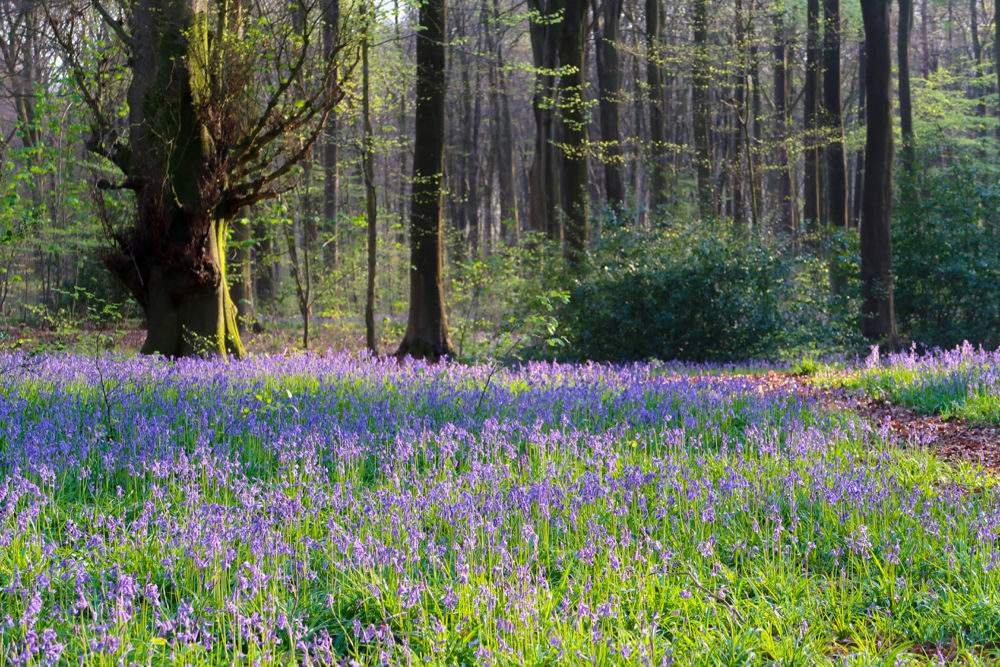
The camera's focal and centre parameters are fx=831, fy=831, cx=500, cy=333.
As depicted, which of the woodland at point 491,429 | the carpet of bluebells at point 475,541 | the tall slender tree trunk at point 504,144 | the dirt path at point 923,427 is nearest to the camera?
the carpet of bluebells at point 475,541

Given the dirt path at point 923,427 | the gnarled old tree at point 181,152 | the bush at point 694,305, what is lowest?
the dirt path at point 923,427

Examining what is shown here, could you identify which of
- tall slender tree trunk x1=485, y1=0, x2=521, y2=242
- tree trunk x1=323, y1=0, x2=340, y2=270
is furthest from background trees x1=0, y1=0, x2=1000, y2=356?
tall slender tree trunk x1=485, y1=0, x2=521, y2=242

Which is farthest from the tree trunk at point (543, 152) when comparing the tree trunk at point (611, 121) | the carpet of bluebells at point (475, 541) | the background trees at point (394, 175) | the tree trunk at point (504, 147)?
the carpet of bluebells at point (475, 541)

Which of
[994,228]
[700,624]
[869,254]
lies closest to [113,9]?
[869,254]

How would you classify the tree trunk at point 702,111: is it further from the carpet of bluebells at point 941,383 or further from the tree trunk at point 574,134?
the carpet of bluebells at point 941,383

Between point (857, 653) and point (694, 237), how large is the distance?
11.9 meters

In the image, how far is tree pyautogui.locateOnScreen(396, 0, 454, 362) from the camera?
556 inches

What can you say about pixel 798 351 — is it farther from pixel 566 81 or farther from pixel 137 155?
pixel 137 155

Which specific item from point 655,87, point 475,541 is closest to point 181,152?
point 475,541

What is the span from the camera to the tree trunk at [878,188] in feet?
49.8

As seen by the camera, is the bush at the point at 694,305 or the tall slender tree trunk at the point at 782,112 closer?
the bush at the point at 694,305

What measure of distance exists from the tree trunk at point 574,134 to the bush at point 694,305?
168 centimetres

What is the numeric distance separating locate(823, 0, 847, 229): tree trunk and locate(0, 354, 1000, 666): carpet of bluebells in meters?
16.7

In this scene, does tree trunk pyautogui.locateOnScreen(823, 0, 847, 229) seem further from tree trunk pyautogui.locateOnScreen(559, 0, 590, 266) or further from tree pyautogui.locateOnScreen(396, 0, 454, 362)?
tree pyautogui.locateOnScreen(396, 0, 454, 362)
